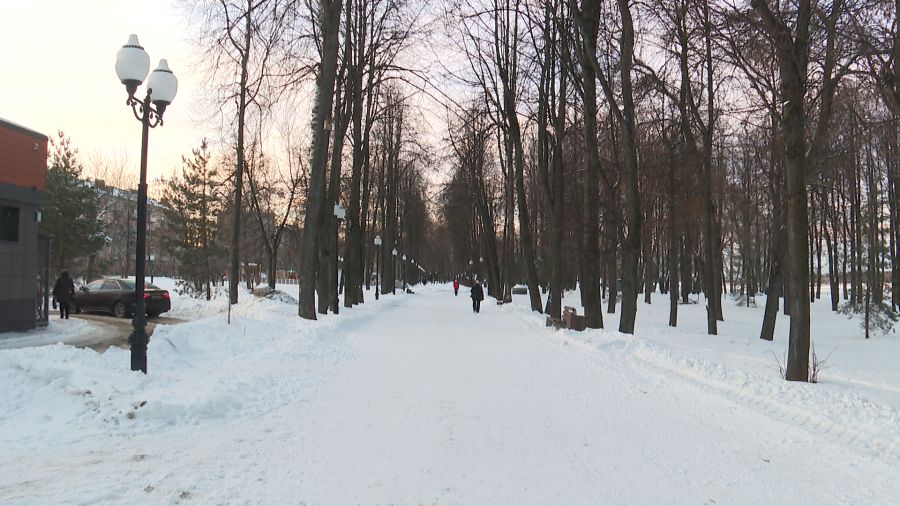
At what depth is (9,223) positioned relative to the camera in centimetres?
1529

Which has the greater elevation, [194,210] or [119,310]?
[194,210]

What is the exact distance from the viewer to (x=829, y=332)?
24.8m

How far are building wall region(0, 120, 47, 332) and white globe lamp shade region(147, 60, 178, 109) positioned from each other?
9.12 metres

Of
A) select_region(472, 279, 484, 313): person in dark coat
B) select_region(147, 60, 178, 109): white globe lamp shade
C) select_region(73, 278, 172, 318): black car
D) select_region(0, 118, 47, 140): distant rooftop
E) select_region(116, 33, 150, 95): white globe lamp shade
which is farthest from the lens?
select_region(472, 279, 484, 313): person in dark coat

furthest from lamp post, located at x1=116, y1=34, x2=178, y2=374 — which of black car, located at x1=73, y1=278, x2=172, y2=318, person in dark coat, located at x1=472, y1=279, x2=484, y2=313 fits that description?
person in dark coat, located at x1=472, y1=279, x2=484, y2=313

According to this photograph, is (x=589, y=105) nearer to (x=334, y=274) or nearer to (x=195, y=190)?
(x=334, y=274)

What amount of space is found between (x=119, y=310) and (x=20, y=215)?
285 inches

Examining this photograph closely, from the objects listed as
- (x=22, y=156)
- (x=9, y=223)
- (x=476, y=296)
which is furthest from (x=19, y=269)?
(x=476, y=296)

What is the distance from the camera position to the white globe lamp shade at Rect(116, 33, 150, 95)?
26.7 ft

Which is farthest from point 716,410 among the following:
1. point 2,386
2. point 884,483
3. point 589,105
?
point 589,105

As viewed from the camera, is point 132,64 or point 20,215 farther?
point 20,215

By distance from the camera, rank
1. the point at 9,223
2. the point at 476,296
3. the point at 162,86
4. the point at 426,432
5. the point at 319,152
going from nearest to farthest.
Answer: the point at 426,432, the point at 162,86, the point at 9,223, the point at 319,152, the point at 476,296

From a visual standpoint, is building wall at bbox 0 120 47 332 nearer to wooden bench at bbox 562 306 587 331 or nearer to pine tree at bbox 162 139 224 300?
wooden bench at bbox 562 306 587 331

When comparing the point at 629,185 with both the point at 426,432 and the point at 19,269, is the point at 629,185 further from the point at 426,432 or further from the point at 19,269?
the point at 19,269
